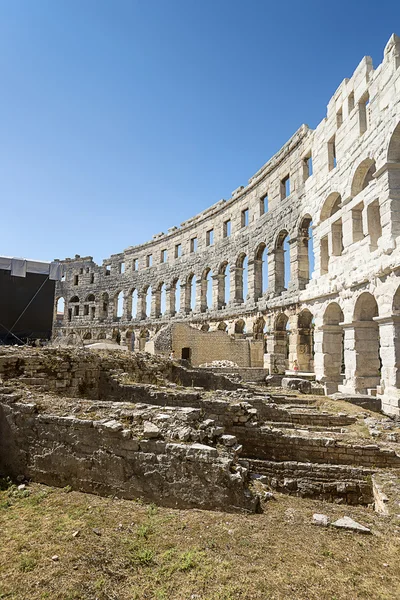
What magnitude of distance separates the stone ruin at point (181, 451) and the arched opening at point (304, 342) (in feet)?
31.1

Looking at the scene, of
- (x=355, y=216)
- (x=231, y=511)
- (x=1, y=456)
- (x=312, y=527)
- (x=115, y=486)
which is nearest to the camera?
(x=312, y=527)

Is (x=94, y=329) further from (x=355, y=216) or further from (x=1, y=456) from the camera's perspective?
(x=1, y=456)

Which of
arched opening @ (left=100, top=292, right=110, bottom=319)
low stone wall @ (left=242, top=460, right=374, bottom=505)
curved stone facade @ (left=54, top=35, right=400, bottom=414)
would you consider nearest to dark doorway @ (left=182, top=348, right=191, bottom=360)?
curved stone facade @ (left=54, top=35, right=400, bottom=414)

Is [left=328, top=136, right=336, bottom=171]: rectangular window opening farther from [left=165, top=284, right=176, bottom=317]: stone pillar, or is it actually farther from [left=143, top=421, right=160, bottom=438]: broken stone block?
[left=165, top=284, right=176, bottom=317]: stone pillar

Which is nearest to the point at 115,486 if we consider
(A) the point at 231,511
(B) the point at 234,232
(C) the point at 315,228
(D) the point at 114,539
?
(D) the point at 114,539

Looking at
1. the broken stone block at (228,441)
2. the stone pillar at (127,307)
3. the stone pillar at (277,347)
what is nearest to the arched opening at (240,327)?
the stone pillar at (277,347)

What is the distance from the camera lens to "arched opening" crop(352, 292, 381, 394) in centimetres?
1266

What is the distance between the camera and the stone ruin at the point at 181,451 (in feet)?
14.1

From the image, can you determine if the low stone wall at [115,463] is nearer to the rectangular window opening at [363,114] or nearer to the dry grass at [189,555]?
the dry grass at [189,555]

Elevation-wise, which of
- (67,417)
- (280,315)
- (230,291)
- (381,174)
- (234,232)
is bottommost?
(67,417)

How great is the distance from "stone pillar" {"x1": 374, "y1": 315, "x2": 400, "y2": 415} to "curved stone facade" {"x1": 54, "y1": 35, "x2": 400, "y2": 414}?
3cm

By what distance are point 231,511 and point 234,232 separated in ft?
75.2

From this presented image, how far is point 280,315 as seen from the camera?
1981cm

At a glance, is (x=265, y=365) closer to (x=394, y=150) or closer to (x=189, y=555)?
(x=394, y=150)
